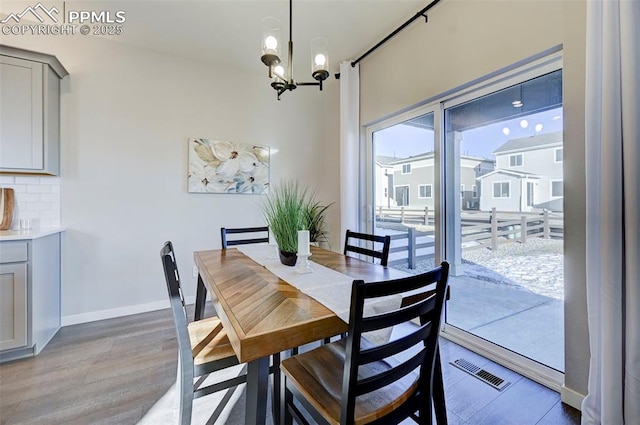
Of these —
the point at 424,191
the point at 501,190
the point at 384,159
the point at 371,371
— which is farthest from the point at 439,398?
the point at 384,159

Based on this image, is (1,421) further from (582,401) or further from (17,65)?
(582,401)

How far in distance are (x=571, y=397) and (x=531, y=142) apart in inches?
63.0

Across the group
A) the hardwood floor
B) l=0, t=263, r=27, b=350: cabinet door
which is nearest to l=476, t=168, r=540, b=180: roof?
the hardwood floor

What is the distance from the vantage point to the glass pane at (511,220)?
1.83 meters

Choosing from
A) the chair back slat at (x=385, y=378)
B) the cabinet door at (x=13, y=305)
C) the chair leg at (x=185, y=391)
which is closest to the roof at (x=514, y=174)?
the chair back slat at (x=385, y=378)

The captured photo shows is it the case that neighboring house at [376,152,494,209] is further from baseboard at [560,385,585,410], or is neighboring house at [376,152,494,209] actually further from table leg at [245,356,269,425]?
table leg at [245,356,269,425]

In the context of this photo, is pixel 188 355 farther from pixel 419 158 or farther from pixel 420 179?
pixel 419 158

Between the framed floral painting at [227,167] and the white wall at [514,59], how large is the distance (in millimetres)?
1740

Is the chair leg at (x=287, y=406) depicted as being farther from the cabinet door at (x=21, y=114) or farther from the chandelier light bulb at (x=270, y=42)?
the cabinet door at (x=21, y=114)

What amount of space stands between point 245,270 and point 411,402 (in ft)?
3.53

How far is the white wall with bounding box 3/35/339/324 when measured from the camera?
2676 mm

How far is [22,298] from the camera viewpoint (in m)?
2.07

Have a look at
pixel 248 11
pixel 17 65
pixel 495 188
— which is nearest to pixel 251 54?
pixel 248 11

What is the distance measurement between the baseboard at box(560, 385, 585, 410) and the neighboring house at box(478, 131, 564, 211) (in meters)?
1.08
